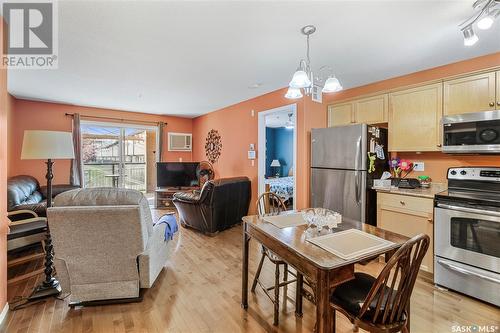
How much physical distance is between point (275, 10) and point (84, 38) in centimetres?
188

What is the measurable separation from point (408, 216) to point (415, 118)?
120 cm

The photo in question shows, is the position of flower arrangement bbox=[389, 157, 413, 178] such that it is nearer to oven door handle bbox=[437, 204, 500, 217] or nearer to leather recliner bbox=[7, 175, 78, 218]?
oven door handle bbox=[437, 204, 500, 217]

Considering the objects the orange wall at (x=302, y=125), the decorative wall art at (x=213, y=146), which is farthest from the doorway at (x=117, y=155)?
the orange wall at (x=302, y=125)

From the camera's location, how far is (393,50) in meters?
2.42

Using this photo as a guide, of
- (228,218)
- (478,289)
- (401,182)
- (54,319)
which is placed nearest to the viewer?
(54,319)

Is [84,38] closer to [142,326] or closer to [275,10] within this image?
[275,10]

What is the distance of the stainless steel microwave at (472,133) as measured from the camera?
2260 millimetres

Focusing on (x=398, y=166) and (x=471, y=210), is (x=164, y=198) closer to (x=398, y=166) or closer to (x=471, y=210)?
(x=398, y=166)

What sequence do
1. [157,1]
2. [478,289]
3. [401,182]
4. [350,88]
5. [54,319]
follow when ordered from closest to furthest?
[157,1] → [54,319] → [478,289] → [401,182] → [350,88]

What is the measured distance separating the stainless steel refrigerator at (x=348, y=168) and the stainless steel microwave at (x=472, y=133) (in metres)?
0.72

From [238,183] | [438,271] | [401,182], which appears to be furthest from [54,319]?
[401,182]

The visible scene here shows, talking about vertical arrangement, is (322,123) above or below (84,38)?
below

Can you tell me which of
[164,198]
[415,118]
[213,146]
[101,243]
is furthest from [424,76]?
[164,198]
